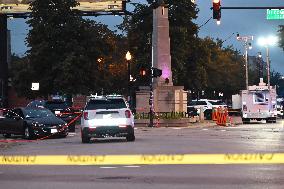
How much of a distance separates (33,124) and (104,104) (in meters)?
5.46

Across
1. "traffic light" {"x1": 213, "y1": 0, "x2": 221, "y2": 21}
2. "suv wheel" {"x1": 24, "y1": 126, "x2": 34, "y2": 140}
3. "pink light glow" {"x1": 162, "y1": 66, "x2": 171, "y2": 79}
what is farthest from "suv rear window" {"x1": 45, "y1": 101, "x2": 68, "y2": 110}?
"traffic light" {"x1": 213, "y1": 0, "x2": 221, "y2": 21}

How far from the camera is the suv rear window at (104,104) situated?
26.2 meters

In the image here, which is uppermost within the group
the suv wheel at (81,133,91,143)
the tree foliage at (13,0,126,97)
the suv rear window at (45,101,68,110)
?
the tree foliage at (13,0,126,97)

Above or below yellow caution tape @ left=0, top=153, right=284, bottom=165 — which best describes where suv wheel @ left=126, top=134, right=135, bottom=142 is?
above

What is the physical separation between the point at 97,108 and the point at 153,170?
1129 cm

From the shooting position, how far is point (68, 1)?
6216 cm

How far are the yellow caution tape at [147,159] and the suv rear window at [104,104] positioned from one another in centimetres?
634

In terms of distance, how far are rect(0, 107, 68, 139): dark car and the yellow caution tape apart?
425 inches

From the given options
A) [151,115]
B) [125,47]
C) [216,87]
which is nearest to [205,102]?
[151,115]

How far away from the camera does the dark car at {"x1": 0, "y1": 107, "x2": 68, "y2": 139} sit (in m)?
30.8

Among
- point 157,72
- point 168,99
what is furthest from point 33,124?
point 168,99

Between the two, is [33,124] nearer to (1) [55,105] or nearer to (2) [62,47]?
(1) [55,105]

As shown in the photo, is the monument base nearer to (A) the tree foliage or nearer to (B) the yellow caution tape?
(A) the tree foliage

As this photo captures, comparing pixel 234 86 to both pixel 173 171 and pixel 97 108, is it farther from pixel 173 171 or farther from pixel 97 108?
pixel 173 171
